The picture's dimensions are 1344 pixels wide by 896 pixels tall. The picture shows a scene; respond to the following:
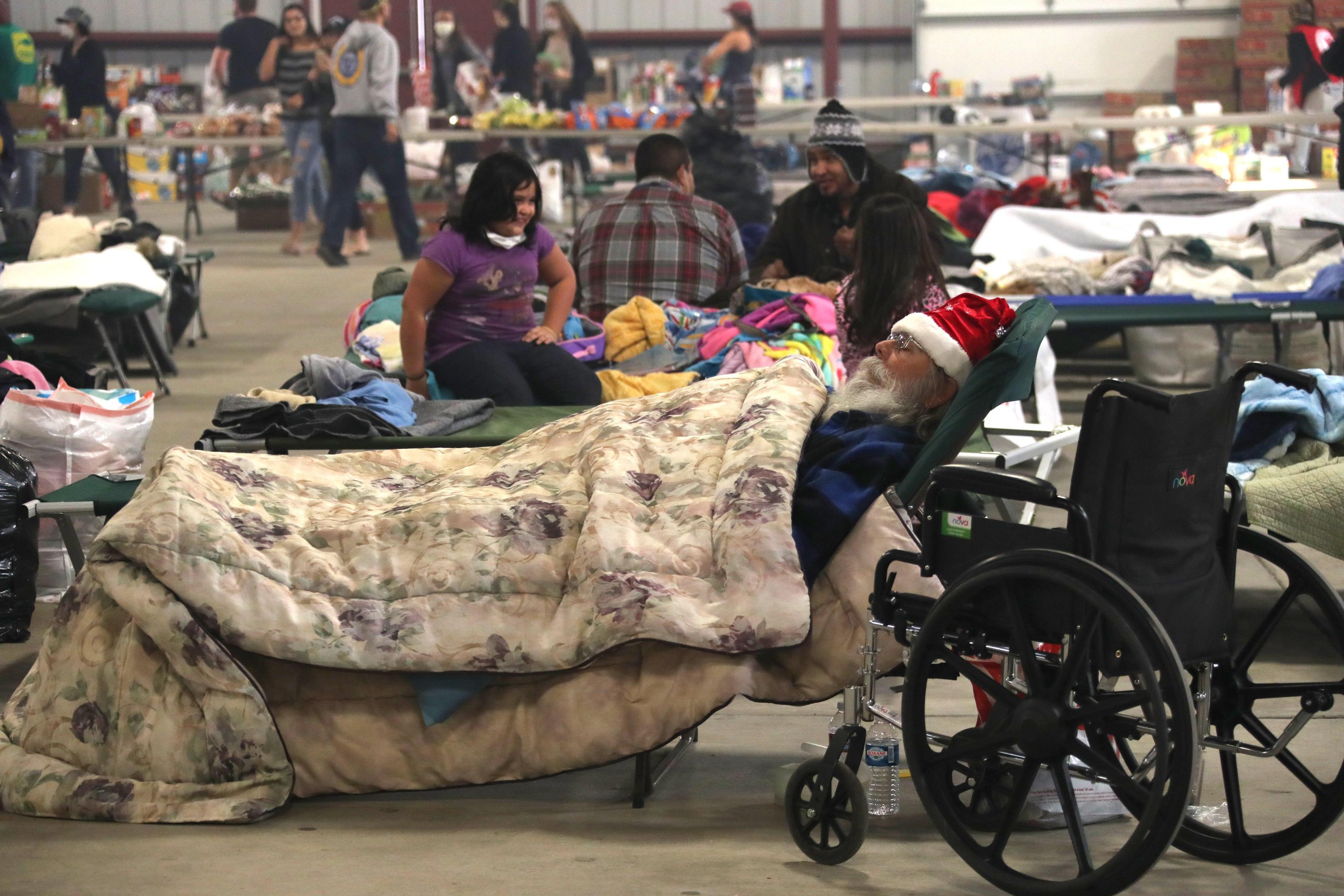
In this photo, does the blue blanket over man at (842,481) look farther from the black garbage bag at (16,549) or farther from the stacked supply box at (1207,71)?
the stacked supply box at (1207,71)

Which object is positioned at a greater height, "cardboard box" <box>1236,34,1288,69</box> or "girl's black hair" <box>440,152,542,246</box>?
"cardboard box" <box>1236,34,1288,69</box>

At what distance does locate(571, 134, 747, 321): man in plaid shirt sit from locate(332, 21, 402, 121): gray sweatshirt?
19.4ft

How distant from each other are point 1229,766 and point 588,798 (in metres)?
1.12

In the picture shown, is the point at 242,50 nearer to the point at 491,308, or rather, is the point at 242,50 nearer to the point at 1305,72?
the point at 1305,72

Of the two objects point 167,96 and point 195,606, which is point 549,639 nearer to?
point 195,606

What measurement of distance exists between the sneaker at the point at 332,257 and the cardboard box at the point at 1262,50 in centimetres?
1047

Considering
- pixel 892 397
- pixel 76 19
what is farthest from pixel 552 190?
pixel 892 397

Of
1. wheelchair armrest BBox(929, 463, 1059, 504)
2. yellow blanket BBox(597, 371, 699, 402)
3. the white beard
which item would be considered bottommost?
yellow blanket BBox(597, 371, 699, 402)

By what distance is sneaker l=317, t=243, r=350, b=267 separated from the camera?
1188 centimetres

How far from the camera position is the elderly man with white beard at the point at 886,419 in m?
2.77

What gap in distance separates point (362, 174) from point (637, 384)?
7.55 meters

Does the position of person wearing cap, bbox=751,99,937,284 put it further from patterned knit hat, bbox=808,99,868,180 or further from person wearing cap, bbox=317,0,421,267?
person wearing cap, bbox=317,0,421,267

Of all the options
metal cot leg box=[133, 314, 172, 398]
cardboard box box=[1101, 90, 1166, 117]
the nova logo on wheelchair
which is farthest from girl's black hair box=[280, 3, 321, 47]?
the nova logo on wheelchair

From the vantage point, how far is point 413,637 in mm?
2770
